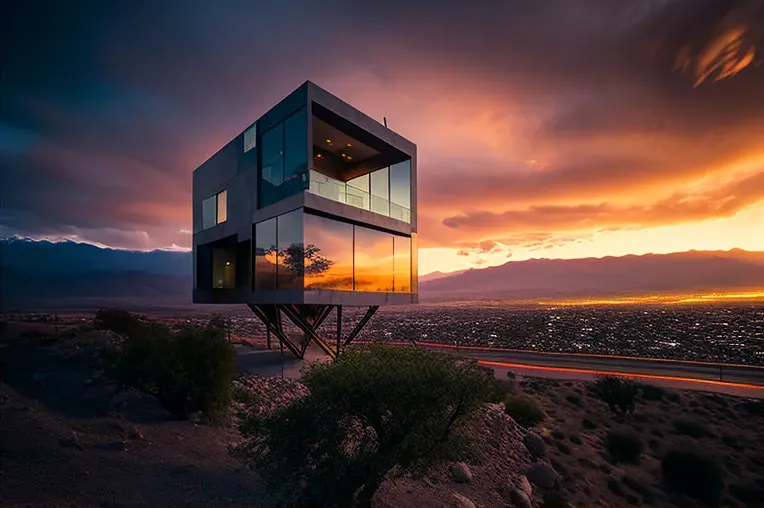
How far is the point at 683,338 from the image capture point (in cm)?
5988

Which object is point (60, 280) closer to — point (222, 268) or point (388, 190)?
point (222, 268)

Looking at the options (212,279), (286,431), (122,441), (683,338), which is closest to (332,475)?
(286,431)

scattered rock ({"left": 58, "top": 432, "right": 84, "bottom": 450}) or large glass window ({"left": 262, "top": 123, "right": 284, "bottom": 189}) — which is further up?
large glass window ({"left": 262, "top": 123, "right": 284, "bottom": 189})

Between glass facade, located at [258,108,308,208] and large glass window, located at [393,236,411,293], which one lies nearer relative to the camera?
glass facade, located at [258,108,308,208]

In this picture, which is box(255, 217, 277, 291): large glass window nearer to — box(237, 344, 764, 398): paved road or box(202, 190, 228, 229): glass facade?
box(237, 344, 764, 398): paved road

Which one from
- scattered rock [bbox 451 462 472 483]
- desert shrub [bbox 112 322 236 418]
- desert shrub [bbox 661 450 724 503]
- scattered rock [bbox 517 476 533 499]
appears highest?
desert shrub [bbox 112 322 236 418]

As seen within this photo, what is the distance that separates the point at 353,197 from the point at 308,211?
10.1 ft

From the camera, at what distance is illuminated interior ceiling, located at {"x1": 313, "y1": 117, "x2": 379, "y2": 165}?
19841mm

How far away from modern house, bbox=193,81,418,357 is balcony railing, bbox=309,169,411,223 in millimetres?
57

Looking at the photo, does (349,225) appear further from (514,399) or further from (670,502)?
(670,502)

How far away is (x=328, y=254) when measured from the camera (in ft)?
57.2

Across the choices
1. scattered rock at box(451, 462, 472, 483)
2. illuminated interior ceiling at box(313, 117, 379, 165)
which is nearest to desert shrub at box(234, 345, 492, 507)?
scattered rock at box(451, 462, 472, 483)

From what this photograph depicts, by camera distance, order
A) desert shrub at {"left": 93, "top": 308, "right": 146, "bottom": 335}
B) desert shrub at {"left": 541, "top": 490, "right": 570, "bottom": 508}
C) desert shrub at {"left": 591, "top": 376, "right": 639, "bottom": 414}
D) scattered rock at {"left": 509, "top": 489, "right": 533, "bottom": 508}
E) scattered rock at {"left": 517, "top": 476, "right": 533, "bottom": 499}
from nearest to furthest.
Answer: scattered rock at {"left": 509, "top": 489, "right": 533, "bottom": 508} < scattered rock at {"left": 517, "top": 476, "right": 533, "bottom": 499} < desert shrub at {"left": 541, "top": 490, "right": 570, "bottom": 508} < desert shrub at {"left": 591, "top": 376, "right": 639, "bottom": 414} < desert shrub at {"left": 93, "top": 308, "right": 146, "bottom": 335}

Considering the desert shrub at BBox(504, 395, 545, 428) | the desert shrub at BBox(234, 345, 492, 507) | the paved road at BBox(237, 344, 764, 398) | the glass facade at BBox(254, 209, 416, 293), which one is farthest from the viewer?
the paved road at BBox(237, 344, 764, 398)
